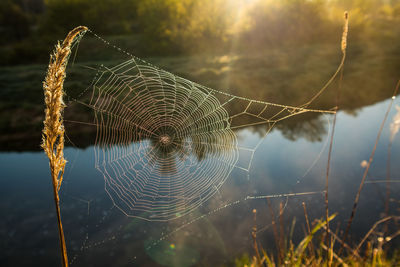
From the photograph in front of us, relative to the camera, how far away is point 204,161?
536 centimetres

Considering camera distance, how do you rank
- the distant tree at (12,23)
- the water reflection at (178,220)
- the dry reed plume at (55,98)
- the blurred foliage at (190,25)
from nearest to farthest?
the dry reed plume at (55,98) < the water reflection at (178,220) < the blurred foliage at (190,25) < the distant tree at (12,23)

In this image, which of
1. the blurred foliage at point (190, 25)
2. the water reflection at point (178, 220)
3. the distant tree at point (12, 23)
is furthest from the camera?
→ the distant tree at point (12, 23)

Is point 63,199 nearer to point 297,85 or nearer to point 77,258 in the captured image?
point 77,258

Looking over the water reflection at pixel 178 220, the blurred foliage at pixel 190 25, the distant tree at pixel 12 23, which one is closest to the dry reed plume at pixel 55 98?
the water reflection at pixel 178 220

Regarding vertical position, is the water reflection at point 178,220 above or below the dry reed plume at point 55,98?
below

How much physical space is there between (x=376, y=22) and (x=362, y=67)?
16170 mm

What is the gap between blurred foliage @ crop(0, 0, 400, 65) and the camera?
19.0 meters

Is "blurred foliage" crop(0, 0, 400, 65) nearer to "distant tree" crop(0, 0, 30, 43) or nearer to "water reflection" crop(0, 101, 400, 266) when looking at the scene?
"distant tree" crop(0, 0, 30, 43)

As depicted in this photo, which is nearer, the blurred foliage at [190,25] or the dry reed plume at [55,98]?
the dry reed plume at [55,98]

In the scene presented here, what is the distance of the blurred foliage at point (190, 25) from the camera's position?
1903 centimetres

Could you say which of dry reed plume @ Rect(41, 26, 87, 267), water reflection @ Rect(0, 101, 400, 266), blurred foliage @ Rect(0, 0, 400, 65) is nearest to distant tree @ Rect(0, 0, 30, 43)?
blurred foliage @ Rect(0, 0, 400, 65)

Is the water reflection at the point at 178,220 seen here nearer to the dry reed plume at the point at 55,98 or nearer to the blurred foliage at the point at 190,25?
the dry reed plume at the point at 55,98

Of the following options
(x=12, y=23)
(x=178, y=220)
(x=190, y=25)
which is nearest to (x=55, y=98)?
(x=178, y=220)

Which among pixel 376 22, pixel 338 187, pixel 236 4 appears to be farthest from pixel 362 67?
pixel 376 22
